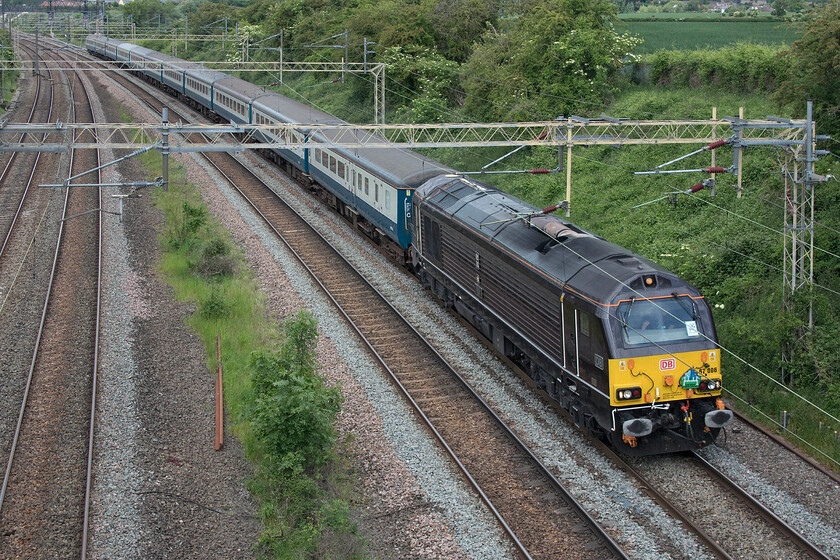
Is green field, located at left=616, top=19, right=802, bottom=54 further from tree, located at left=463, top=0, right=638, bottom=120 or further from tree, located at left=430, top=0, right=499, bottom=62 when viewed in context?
tree, located at left=430, top=0, right=499, bottom=62

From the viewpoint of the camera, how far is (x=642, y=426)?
13.2 m

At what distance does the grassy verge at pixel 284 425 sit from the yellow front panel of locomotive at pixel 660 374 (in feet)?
15.2

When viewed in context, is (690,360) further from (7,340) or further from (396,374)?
(7,340)

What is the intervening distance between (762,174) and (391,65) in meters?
27.0

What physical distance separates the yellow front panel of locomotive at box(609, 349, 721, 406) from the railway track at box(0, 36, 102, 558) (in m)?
8.27

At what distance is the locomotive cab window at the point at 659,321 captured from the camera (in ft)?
44.1

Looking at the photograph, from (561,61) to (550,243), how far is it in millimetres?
21867

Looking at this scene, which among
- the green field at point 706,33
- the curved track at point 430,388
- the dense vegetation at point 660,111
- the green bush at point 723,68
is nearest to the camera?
the curved track at point 430,388

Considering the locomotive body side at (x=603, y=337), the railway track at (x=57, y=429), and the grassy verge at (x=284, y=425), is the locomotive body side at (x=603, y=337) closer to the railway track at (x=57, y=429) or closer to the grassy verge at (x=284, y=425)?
the grassy verge at (x=284, y=425)

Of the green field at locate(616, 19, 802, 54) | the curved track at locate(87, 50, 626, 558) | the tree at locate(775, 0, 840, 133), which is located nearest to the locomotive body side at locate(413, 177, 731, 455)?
the curved track at locate(87, 50, 626, 558)

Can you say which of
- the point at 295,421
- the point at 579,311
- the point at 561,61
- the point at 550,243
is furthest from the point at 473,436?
the point at 561,61

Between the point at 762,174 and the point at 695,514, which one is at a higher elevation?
the point at 762,174

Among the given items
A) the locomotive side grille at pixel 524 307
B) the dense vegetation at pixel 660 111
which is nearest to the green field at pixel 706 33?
the dense vegetation at pixel 660 111

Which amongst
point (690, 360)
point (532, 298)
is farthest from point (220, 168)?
point (690, 360)
